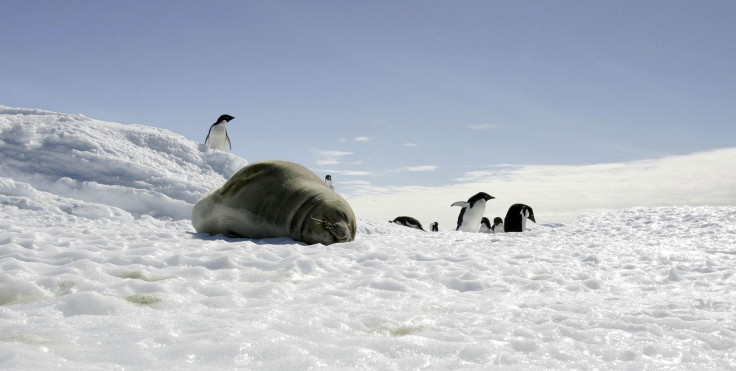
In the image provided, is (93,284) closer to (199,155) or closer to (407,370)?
(407,370)

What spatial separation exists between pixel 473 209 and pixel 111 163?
1147cm

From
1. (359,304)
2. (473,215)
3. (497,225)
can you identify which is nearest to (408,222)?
(473,215)

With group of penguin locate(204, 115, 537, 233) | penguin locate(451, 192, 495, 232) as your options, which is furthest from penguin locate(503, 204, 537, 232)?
penguin locate(451, 192, 495, 232)

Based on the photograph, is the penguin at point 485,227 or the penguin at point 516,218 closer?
the penguin at point 516,218

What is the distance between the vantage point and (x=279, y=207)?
23.9ft

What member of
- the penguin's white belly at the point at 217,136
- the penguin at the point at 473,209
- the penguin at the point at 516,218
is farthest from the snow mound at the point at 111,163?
the penguin at the point at 516,218

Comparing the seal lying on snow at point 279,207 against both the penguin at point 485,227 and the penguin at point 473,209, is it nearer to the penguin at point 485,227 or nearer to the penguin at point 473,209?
the penguin at point 473,209

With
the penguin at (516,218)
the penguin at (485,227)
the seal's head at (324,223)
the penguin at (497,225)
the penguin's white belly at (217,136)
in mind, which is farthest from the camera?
the penguin at (497,225)

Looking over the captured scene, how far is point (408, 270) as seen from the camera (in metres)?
5.44

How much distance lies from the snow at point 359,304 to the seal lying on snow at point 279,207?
358mm

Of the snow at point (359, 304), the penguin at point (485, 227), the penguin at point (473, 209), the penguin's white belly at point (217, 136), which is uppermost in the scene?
the penguin's white belly at point (217, 136)

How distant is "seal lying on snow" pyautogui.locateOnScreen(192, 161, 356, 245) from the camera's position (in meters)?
7.11

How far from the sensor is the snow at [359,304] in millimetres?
2916

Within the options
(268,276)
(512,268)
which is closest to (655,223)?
(512,268)
